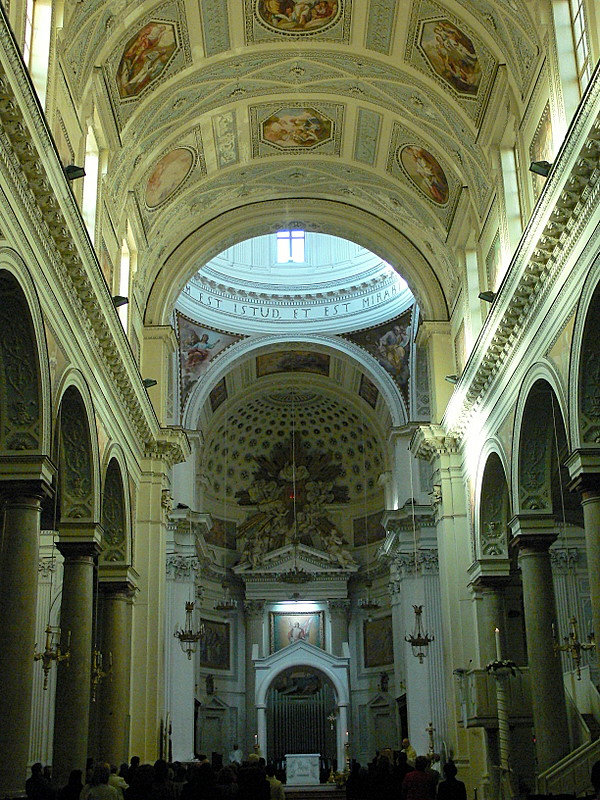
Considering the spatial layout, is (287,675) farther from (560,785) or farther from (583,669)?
(560,785)

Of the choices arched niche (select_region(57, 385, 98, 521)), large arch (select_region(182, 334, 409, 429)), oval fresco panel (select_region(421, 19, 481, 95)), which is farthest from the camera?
large arch (select_region(182, 334, 409, 429))

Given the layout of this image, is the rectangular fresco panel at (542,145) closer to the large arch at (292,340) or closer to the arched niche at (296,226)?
the arched niche at (296,226)

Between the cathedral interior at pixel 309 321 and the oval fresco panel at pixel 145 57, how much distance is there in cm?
5

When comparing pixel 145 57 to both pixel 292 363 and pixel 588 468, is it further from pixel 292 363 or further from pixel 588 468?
pixel 292 363

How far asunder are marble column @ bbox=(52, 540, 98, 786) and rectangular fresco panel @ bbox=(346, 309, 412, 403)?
16178mm

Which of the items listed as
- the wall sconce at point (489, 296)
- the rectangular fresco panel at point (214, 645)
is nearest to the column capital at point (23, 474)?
the wall sconce at point (489, 296)

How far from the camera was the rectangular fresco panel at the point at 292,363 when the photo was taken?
32.9m

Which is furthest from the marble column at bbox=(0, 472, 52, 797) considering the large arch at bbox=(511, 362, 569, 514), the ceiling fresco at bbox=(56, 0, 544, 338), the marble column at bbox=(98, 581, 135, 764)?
the large arch at bbox=(511, 362, 569, 514)

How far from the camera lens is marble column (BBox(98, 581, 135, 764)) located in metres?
17.8

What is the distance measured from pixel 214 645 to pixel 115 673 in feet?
52.9

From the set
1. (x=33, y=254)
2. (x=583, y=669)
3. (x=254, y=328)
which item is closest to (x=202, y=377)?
(x=254, y=328)

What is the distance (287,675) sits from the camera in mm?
34875

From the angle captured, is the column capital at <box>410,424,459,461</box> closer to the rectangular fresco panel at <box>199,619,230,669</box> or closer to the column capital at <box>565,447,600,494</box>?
the column capital at <box>565,447,600,494</box>

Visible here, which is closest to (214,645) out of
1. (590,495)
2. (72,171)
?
(590,495)
